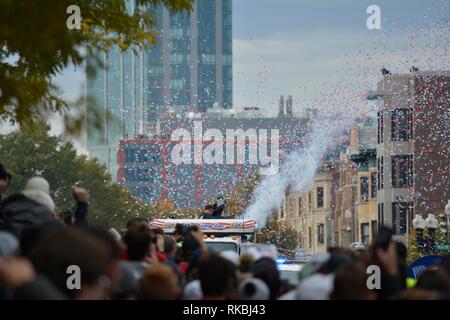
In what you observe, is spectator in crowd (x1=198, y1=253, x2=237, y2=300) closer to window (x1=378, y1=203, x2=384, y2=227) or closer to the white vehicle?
the white vehicle

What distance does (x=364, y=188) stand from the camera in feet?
335

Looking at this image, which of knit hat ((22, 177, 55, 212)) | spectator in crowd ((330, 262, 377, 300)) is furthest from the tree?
spectator in crowd ((330, 262, 377, 300))

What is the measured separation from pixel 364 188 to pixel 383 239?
298 feet

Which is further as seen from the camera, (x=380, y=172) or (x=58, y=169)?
(x=58, y=169)

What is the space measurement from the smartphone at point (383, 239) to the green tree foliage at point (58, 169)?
86.8 meters

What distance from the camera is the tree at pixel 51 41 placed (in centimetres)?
1474

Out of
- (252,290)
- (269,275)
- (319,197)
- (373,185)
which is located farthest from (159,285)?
(319,197)

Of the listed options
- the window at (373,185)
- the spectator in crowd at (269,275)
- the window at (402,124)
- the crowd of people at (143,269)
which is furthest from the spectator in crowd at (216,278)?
the window at (373,185)

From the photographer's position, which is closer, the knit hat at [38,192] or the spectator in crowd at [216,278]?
the spectator in crowd at [216,278]

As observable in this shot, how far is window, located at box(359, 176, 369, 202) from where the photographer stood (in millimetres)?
100500

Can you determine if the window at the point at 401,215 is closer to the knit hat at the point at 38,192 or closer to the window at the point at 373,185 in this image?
the window at the point at 373,185

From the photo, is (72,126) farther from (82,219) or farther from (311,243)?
(311,243)

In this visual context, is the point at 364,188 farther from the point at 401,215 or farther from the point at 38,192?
the point at 38,192

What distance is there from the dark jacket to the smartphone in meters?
3.37
